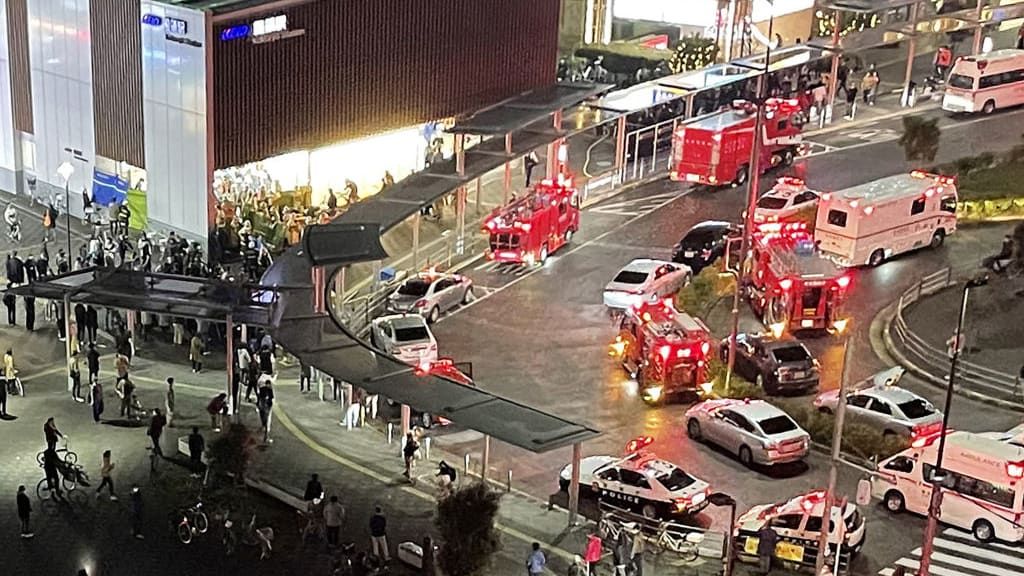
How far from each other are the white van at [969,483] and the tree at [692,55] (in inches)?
1561

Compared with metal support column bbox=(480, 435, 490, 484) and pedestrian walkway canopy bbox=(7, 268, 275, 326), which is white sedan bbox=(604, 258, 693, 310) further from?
pedestrian walkway canopy bbox=(7, 268, 275, 326)

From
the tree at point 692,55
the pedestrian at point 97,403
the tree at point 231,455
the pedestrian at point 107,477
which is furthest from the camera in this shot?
the tree at point 692,55

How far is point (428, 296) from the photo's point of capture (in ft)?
166

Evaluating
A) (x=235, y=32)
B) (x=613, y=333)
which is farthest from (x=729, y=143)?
(x=235, y=32)

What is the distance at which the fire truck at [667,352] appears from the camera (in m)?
45.2

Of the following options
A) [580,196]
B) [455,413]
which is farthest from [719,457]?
[580,196]

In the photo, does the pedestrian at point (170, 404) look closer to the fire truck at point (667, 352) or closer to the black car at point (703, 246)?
the fire truck at point (667, 352)

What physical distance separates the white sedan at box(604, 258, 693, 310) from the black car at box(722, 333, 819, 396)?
4705 millimetres

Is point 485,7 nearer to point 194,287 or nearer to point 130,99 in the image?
point 130,99

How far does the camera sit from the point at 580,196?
61906mm

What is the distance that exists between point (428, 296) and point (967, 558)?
19185 mm

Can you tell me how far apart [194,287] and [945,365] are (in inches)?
857

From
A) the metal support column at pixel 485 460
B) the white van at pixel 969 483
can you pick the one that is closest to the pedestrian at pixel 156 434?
the metal support column at pixel 485 460

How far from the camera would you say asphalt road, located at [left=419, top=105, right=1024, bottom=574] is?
41.4 m
